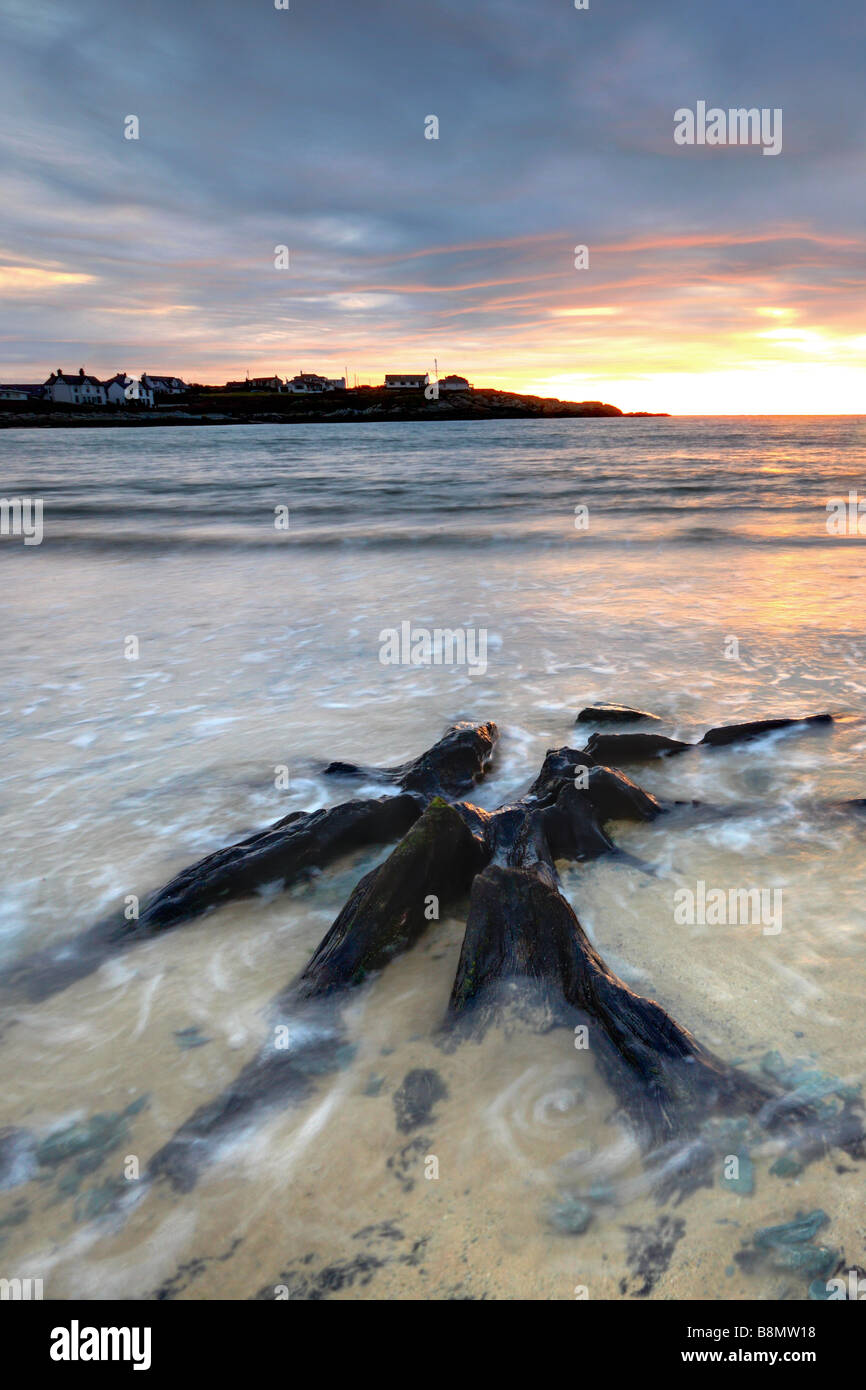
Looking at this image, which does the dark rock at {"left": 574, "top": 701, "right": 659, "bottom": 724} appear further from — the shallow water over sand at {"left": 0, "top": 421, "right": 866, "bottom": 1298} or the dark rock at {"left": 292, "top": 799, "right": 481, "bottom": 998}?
the dark rock at {"left": 292, "top": 799, "right": 481, "bottom": 998}

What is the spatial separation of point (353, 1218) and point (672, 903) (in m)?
2.33

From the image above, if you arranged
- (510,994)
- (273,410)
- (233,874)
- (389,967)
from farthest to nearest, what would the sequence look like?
(273,410) < (233,874) < (389,967) < (510,994)

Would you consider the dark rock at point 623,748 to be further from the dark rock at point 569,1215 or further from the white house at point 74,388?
the white house at point 74,388

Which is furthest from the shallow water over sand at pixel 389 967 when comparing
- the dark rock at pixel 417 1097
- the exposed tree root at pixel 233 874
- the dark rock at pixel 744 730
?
the dark rock at pixel 744 730

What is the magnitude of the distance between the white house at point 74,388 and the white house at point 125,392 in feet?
8.21

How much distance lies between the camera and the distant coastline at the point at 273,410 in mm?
121312

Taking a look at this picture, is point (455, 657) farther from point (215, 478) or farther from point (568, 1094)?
point (215, 478)

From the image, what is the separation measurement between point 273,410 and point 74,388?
4145 cm

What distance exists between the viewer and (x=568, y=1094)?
2.78 m

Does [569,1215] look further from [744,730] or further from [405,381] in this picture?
[405,381]

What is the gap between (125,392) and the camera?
150750 mm

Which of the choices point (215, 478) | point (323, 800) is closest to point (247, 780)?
point (323, 800)

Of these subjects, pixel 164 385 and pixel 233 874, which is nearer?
pixel 233 874

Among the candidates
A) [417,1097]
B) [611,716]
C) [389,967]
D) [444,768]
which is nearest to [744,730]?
[611,716]
